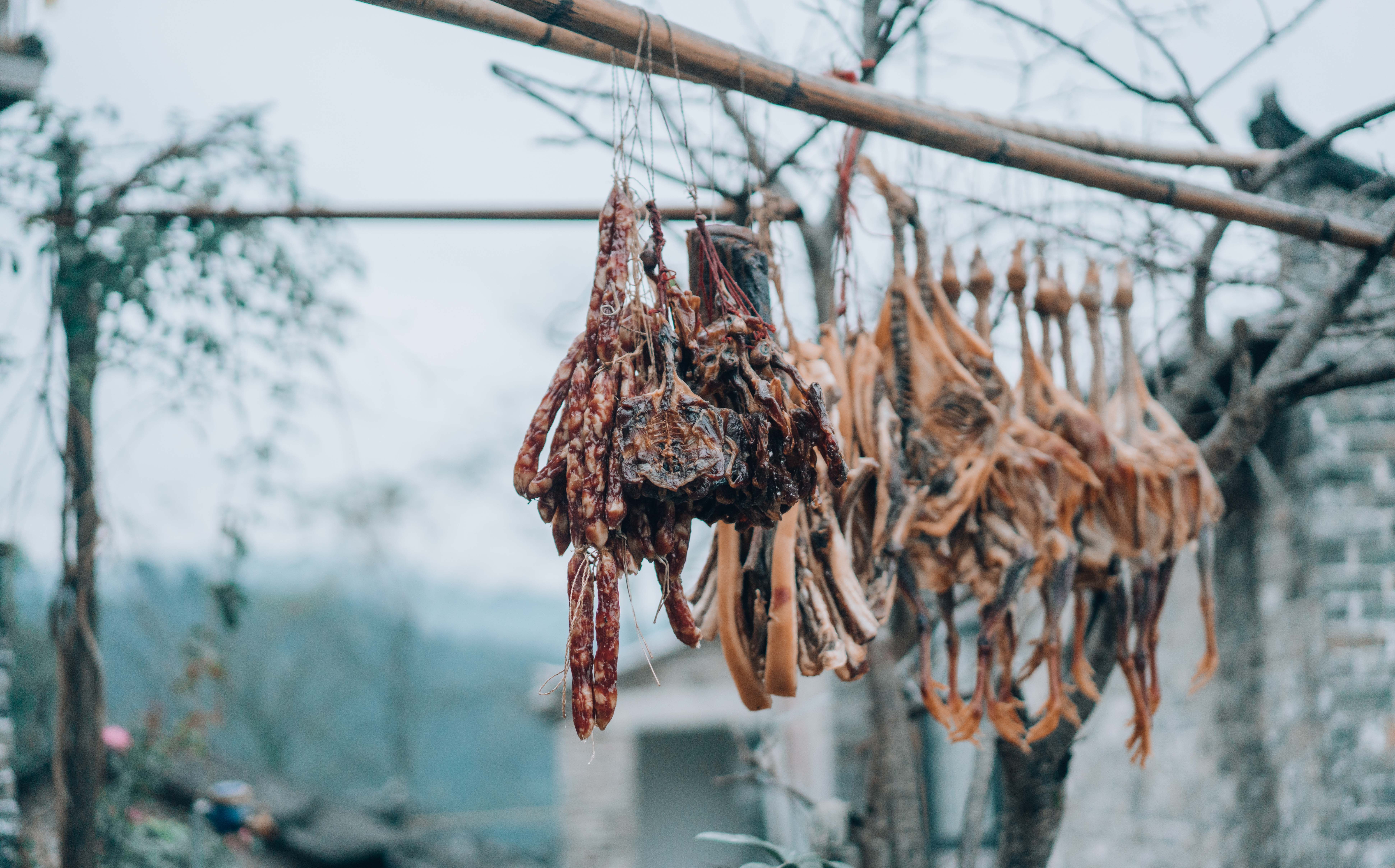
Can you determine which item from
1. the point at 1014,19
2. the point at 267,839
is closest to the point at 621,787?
the point at 267,839

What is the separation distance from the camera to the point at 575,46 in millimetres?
2064

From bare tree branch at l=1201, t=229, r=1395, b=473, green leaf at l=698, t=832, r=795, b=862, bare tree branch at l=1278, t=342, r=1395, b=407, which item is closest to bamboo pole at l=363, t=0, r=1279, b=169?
bare tree branch at l=1201, t=229, r=1395, b=473

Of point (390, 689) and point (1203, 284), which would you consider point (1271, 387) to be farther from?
point (390, 689)

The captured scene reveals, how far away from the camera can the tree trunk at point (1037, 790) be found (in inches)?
123

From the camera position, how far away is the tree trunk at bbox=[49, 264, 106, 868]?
3.61m

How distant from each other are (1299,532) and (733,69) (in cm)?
345

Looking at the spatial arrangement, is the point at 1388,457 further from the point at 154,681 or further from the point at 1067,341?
the point at 154,681

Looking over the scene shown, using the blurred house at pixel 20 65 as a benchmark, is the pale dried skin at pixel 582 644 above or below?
below

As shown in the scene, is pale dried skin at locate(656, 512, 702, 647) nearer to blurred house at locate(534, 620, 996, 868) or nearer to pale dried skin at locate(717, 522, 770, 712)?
pale dried skin at locate(717, 522, 770, 712)

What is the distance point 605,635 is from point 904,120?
140cm

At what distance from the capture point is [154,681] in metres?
5.39

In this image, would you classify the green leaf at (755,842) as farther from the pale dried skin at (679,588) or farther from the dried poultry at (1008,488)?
the pale dried skin at (679,588)

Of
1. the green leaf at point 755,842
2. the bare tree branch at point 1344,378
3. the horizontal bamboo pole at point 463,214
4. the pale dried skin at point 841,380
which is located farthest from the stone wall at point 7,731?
Answer: the bare tree branch at point 1344,378

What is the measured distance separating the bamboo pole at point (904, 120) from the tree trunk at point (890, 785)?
1524mm
